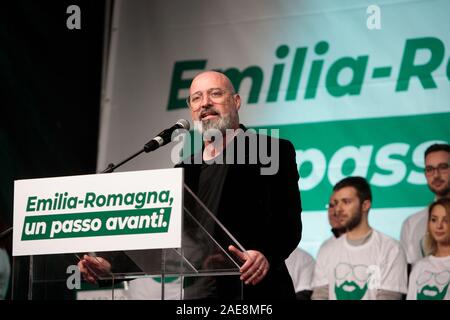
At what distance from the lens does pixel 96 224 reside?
3.22 metres

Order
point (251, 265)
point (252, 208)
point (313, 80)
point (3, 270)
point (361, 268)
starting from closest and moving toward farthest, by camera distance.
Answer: point (251, 265) → point (252, 208) → point (3, 270) → point (361, 268) → point (313, 80)

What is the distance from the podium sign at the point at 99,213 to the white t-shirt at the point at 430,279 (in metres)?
2.93

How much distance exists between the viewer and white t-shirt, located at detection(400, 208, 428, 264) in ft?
18.8

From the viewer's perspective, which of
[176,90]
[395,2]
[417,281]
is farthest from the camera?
[176,90]

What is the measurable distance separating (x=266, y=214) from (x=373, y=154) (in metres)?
2.76

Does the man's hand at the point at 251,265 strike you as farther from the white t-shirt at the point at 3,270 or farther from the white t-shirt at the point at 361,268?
the white t-shirt at the point at 361,268

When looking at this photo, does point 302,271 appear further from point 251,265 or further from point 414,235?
point 251,265

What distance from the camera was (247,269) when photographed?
122 inches

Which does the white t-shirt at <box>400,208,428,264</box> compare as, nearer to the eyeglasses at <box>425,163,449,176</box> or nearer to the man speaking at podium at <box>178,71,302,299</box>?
the eyeglasses at <box>425,163,449,176</box>

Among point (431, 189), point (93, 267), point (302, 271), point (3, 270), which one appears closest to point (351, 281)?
point (302, 271)
